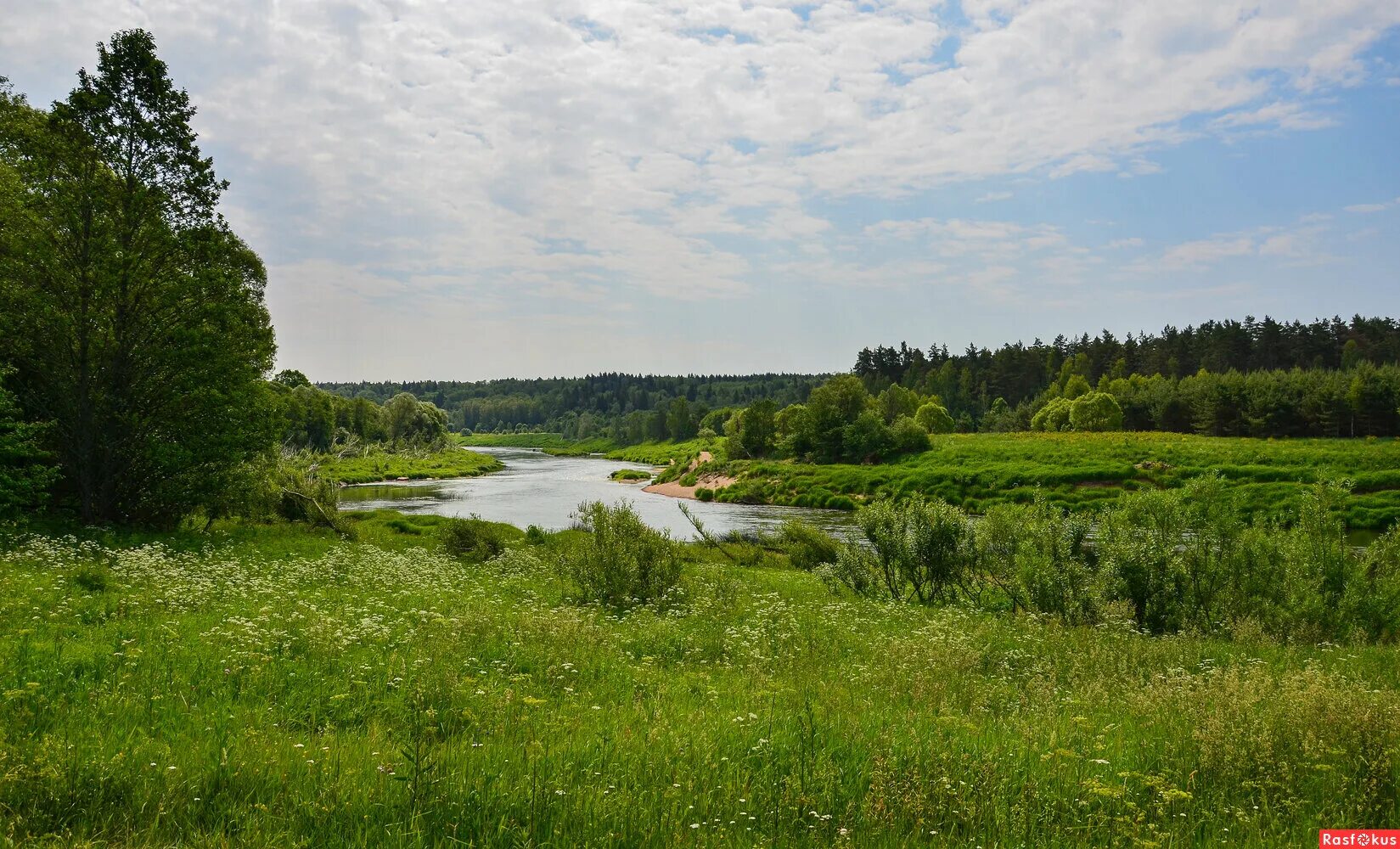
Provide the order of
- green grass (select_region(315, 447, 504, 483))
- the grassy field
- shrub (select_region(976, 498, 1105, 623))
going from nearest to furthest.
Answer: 1. the grassy field
2. shrub (select_region(976, 498, 1105, 623))
3. green grass (select_region(315, 447, 504, 483))

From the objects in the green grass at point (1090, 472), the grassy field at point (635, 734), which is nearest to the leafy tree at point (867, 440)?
the green grass at point (1090, 472)

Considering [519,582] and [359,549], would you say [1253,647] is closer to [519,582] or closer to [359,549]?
[519,582]

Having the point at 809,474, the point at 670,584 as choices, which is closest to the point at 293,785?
the point at 670,584

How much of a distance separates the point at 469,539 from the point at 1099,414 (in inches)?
3353

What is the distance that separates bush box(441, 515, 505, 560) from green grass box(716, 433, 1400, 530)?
22.5 metres

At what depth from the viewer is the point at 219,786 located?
4.63 meters

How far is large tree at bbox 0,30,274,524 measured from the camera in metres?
19.1

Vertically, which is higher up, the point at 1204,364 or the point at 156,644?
the point at 1204,364

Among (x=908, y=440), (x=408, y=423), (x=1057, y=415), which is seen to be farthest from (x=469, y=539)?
(x=408, y=423)

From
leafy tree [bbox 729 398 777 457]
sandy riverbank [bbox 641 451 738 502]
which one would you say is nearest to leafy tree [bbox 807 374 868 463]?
leafy tree [bbox 729 398 777 457]

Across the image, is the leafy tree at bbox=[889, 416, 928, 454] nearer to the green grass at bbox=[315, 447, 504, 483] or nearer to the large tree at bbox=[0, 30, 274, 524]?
the green grass at bbox=[315, 447, 504, 483]

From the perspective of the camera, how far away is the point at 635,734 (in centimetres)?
603

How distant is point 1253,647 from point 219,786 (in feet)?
47.3

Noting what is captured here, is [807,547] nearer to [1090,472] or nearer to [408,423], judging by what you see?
[1090,472]
